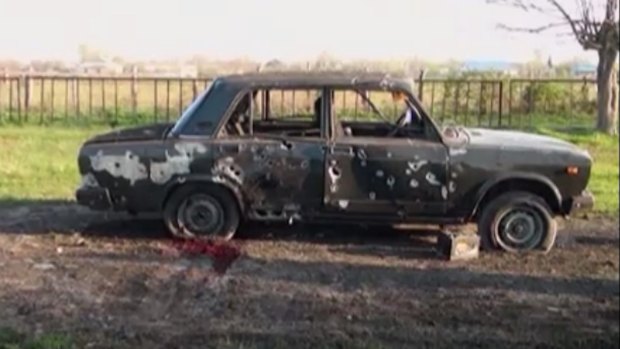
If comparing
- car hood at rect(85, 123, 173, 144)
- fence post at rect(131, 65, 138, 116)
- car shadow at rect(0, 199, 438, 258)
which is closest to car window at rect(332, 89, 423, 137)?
car shadow at rect(0, 199, 438, 258)

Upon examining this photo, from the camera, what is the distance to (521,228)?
7.34 meters

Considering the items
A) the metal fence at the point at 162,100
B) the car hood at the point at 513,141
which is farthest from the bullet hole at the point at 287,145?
the metal fence at the point at 162,100

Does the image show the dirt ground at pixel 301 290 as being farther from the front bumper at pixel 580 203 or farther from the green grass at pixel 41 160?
the green grass at pixel 41 160

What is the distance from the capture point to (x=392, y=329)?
16.6ft

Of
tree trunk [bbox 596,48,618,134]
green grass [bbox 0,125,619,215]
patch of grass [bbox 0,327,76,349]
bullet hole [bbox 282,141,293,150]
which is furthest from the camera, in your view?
green grass [bbox 0,125,619,215]

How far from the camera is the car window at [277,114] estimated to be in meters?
7.55

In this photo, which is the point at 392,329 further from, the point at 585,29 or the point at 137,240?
the point at 137,240

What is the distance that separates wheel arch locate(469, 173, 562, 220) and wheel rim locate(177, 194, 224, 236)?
6.38 feet

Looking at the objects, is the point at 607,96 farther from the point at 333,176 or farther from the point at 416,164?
the point at 333,176

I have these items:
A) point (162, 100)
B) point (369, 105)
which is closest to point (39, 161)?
point (162, 100)

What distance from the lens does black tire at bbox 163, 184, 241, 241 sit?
7.49 metres

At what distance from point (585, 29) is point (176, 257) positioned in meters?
3.78

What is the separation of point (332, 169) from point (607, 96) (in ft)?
19.7

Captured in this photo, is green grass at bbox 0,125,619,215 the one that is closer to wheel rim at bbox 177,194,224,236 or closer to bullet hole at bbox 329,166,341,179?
bullet hole at bbox 329,166,341,179
